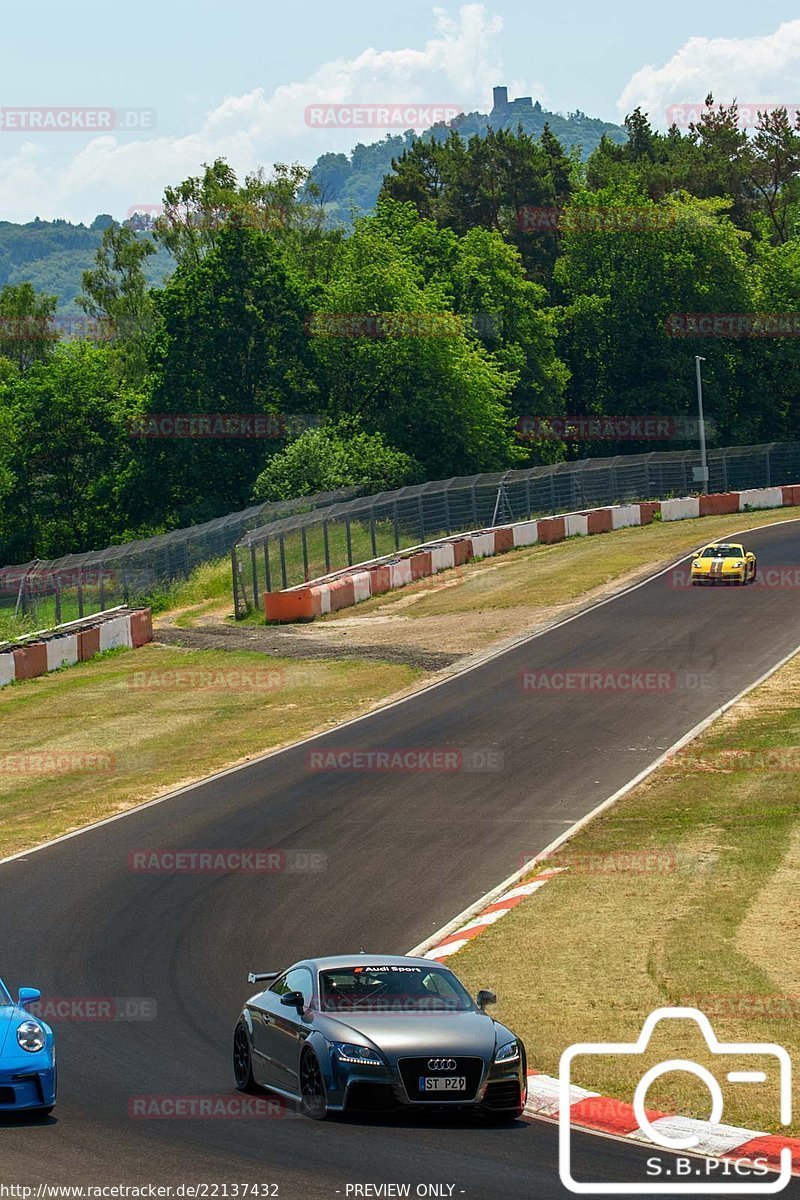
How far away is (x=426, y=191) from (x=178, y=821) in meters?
112

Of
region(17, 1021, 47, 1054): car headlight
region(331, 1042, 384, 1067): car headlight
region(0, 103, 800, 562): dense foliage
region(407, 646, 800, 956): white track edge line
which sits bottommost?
region(407, 646, 800, 956): white track edge line

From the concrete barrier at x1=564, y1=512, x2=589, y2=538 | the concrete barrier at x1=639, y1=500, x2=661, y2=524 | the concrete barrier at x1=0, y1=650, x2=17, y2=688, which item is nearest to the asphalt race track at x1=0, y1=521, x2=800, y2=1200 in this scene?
the concrete barrier at x1=0, y1=650, x2=17, y2=688

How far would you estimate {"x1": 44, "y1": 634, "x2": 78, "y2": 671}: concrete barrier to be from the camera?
149 ft

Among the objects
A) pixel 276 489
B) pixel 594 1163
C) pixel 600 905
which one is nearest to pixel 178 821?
pixel 600 905

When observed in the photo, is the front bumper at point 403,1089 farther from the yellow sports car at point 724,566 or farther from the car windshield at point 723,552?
the car windshield at point 723,552

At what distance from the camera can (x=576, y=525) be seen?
67375 millimetres

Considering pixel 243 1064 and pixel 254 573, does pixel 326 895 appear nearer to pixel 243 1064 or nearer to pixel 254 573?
pixel 243 1064

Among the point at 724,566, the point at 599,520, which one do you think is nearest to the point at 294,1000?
the point at 724,566

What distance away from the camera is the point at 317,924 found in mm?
20391

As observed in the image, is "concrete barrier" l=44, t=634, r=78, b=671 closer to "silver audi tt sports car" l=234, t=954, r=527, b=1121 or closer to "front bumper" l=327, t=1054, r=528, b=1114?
"silver audi tt sports car" l=234, t=954, r=527, b=1121

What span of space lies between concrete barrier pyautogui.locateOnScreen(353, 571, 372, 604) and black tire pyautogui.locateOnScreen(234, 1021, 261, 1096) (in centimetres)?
4079

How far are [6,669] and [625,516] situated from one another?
109 feet

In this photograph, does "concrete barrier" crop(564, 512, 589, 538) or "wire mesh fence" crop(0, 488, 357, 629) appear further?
"concrete barrier" crop(564, 512, 589, 538)

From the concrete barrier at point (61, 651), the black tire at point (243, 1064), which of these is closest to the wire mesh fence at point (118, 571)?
the concrete barrier at point (61, 651)
